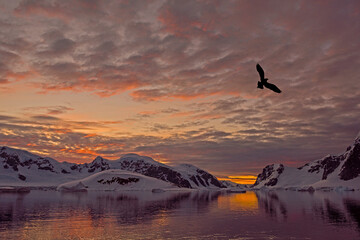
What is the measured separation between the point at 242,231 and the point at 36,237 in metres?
22.9

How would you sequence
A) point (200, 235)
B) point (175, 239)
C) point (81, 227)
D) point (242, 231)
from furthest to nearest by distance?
point (81, 227)
point (242, 231)
point (200, 235)
point (175, 239)

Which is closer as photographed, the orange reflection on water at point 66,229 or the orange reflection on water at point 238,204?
the orange reflection on water at point 66,229

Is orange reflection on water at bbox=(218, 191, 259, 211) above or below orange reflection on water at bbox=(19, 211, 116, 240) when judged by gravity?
below

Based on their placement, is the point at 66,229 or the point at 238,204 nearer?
the point at 66,229

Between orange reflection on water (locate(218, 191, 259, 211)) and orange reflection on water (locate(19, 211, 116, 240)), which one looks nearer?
orange reflection on water (locate(19, 211, 116, 240))

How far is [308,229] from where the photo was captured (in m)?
39.5

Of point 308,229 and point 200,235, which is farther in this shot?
point 308,229

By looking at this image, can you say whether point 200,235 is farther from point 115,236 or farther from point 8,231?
point 8,231

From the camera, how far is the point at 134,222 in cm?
4622

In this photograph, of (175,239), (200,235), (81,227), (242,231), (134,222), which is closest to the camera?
(175,239)

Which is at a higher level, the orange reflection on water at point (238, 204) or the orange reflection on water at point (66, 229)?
the orange reflection on water at point (66, 229)

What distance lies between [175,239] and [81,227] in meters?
14.8

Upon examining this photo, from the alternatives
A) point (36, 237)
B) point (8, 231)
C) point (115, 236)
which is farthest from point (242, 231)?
point (8, 231)

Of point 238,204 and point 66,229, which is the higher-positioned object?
point 66,229
